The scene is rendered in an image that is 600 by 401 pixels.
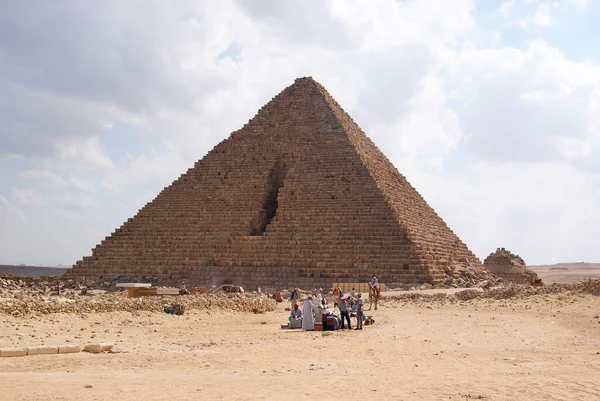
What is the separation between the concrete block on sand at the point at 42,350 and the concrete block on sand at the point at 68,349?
7 cm

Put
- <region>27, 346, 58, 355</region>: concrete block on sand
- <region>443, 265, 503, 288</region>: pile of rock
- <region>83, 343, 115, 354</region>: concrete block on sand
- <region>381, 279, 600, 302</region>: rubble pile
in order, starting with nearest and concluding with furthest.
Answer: <region>27, 346, 58, 355</region>: concrete block on sand → <region>83, 343, 115, 354</region>: concrete block on sand → <region>381, 279, 600, 302</region>: rubble pile → <region>443, 265, 503, 288</region>: pile of rock

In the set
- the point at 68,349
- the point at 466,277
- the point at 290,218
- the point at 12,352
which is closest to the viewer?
the point at 12,352

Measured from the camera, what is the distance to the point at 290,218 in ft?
103

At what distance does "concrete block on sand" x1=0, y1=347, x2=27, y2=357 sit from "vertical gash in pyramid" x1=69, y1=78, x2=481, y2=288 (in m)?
18.5

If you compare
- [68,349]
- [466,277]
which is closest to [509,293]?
[466,277]

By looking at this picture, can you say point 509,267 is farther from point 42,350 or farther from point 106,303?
point 42,350

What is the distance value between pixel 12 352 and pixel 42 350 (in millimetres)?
395

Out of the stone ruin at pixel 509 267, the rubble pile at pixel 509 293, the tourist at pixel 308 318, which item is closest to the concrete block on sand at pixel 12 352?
the tourist at pixel 308 318

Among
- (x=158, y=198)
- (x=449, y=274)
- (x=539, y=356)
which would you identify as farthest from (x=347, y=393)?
(x=158, y=198)

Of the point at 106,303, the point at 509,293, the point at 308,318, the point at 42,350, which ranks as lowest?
the point at 42,350

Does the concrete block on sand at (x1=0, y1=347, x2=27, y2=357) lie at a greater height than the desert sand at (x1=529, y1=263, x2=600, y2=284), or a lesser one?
lesser

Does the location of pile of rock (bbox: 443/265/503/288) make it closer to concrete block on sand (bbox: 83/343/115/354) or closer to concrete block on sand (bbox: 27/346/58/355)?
concrete block on sand (bbox: 83/343/115/354)

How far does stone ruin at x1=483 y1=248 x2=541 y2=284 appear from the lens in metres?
41.1

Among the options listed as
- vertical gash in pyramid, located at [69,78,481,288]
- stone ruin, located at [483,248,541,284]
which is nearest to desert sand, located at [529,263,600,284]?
stone ruin, located at [483,248,541,284]
